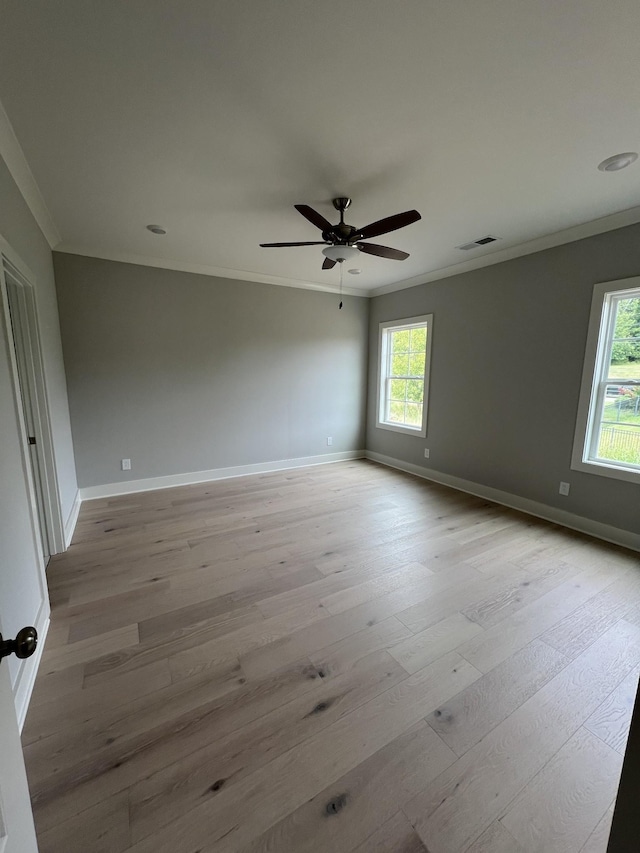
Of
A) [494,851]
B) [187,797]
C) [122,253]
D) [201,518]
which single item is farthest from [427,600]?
[122,253]

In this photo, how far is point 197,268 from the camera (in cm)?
414

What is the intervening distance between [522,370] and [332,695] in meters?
3.37

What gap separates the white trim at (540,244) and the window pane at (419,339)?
60 cm

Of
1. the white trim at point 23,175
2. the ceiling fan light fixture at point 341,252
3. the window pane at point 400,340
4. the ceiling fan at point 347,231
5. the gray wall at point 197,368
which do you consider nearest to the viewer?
the white trim at point 23,175

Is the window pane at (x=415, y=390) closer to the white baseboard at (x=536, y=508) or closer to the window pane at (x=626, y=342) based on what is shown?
the white baseboard at (x=536, y=508)

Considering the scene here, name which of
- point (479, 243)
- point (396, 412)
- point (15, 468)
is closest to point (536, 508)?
point (396, 412)

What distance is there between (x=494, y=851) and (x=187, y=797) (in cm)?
97

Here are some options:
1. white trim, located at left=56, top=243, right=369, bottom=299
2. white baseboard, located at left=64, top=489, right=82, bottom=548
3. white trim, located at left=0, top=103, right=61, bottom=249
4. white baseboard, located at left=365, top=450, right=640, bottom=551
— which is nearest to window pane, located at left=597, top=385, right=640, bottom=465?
white baseboard, located at left=365, top=450, right=640, bottom=551

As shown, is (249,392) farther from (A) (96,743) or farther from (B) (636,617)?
(B) (636,617)

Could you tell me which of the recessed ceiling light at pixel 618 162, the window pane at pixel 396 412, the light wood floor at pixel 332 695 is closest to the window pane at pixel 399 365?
the window pane at pixel 396 412

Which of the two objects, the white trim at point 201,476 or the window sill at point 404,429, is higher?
the window sill at point 404,429

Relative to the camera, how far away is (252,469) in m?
4.84

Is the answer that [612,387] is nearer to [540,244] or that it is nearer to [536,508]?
[536,508]

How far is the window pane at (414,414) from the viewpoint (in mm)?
4953
